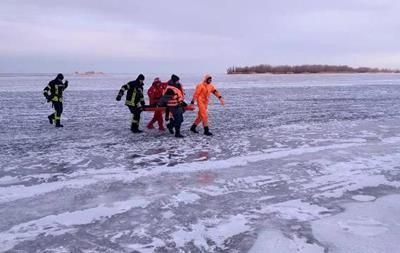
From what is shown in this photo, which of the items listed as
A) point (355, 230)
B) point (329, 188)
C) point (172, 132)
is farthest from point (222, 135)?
point (355, 230)

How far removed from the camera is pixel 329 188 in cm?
618

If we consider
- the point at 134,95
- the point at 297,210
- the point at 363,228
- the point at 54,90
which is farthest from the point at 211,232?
the point at 54,90

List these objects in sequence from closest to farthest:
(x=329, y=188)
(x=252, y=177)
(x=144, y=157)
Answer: (x=329, y=188)
(x=252, y=177)
(x=144, y=157)

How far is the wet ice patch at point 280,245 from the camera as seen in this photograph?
4102mm

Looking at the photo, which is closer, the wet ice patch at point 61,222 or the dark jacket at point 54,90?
the wet ice patch at point 61,222

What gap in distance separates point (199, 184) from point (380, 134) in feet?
21.8

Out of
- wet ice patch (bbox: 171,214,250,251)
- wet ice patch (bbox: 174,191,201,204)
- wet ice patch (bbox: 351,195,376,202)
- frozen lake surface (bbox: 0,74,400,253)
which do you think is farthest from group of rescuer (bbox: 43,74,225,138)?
wet ice patch (bbox: 171,214,250,251)

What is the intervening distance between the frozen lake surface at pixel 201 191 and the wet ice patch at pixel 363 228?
0.01 meters

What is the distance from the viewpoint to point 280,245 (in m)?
4.21

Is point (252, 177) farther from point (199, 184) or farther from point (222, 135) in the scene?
point (222, 135)

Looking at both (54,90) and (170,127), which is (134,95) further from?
A: (54,90)

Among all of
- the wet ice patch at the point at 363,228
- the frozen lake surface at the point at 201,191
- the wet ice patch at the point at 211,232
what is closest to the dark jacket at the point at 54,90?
the frozen lake surface at the point at 201,191

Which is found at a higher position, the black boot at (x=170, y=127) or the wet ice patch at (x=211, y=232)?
the black boot at (x=170, y=127)

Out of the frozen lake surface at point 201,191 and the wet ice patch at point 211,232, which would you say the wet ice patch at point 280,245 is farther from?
the wet ice patch at point 211,232
